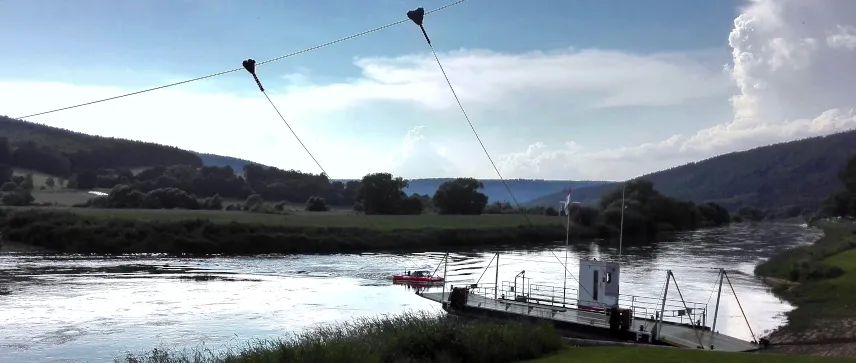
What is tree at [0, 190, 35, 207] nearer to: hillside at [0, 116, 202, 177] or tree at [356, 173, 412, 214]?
tree at [356, 173, 412, 214]

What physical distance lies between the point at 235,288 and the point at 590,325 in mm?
28166

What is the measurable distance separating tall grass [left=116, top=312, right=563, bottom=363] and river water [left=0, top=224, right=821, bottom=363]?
10.2m

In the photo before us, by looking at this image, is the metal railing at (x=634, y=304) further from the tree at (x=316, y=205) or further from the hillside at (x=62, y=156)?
the hillside at (x=62, y=156)

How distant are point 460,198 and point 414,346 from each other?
118897mm

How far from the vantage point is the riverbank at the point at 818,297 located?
33469 mm

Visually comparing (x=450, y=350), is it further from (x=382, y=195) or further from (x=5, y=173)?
(x=5, y=173)

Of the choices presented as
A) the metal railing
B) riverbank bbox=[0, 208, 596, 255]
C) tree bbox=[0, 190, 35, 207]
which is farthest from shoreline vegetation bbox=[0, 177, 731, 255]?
the metal railing

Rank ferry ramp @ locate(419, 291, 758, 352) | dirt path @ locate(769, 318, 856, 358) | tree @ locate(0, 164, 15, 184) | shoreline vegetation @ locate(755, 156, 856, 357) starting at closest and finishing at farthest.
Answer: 1. ferry ramp @ locate(419, 291, 758, 352)
2. dirt path @ locate(769, 318, 856, 358)
3. shoreline vegetation @ locate(755, 156, 856, 357)
4. tree @ locate(0, 164, 15, 184)

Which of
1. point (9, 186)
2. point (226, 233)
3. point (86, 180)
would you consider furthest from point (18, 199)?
point (86, 180)

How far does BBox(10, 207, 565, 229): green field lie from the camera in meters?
90.3

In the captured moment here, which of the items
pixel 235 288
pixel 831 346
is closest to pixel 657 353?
pixel 831 346

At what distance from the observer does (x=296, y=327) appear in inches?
1492

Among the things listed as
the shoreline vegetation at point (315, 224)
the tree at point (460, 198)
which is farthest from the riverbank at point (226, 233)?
the tree at point (460, 198)

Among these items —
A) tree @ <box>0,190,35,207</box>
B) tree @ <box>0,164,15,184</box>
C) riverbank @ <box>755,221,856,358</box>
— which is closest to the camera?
riverbank @ <box>755,221,856,358</box>
